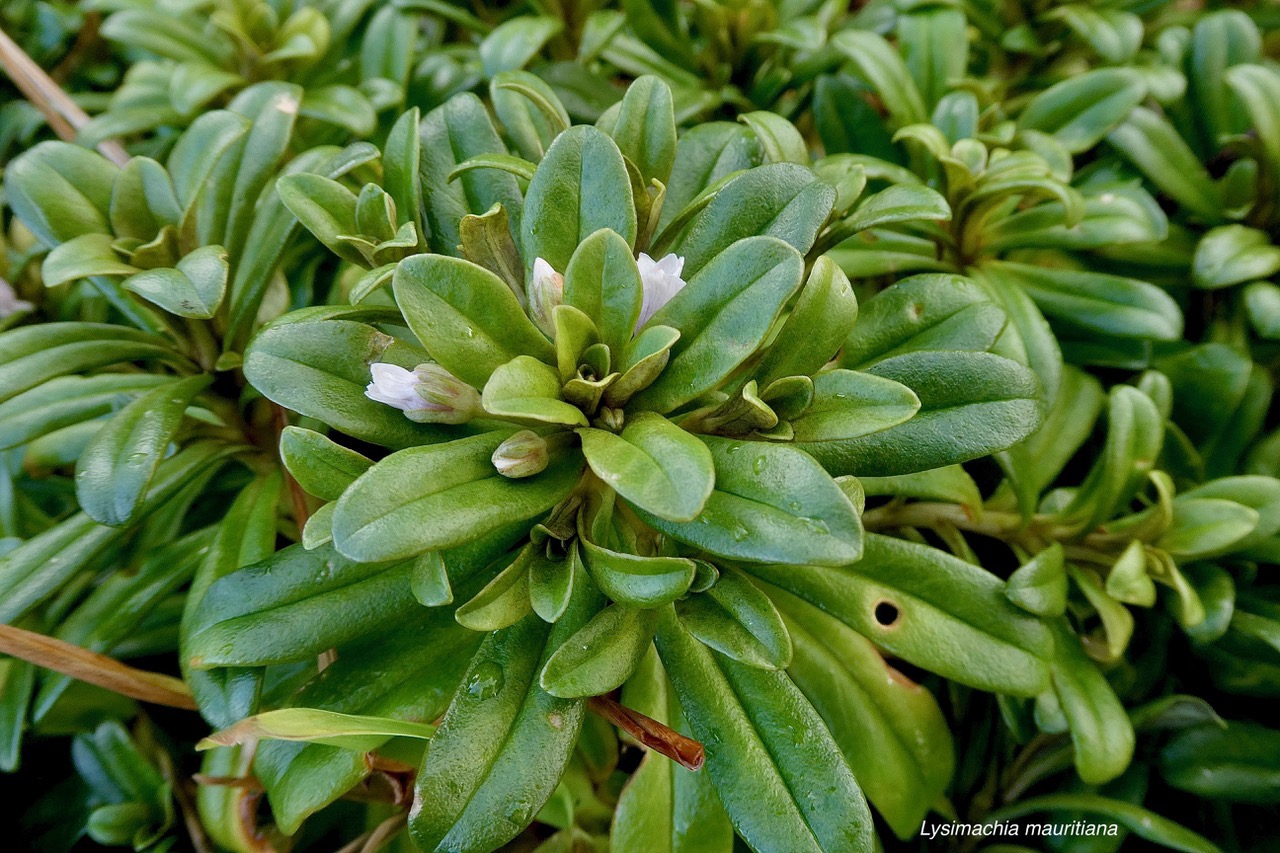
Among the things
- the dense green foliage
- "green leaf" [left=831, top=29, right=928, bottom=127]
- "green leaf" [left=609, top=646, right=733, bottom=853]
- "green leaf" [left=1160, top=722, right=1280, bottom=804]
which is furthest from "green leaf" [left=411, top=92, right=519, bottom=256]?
"green leaf" [left=1160, top=722, right=1280, bottom=804]

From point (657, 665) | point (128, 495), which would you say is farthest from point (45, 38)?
point (657, 665)

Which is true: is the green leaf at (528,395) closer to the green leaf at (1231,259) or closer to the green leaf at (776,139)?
the green leaf at (776,139)

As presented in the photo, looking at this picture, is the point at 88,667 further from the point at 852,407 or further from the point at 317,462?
the point at 852,407

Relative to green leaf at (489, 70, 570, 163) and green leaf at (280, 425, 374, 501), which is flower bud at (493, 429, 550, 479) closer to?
green leaf at (280, 425, 374, 501)

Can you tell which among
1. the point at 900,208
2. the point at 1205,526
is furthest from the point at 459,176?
the point at 1205,526

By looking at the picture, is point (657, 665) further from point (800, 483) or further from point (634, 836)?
point (800, 483)

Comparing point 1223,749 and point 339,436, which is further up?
point 339,436
